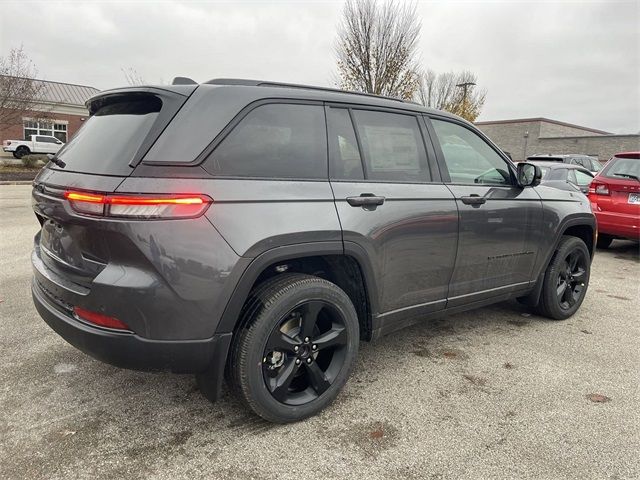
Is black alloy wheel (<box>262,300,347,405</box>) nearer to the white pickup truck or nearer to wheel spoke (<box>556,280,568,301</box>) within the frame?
wheel spoke (<box>556,280,568,301</box>)

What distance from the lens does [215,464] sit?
222 centimetres

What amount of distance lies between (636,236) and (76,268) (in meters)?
7.82

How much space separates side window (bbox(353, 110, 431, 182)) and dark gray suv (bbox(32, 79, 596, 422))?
1 cm

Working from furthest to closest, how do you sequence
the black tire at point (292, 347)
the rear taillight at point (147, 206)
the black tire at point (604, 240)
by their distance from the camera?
1. the black tire at point (604, 240)
2. the black tire at point (292, 347)
3. the rear taillight at point (147, 206)

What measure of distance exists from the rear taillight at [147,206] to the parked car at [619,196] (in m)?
7.33

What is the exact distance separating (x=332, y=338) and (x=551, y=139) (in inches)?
1457

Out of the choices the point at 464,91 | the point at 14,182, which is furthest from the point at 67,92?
the point at 464,91

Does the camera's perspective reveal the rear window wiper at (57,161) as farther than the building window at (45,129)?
No

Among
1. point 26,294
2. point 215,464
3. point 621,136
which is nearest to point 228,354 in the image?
point 215,464

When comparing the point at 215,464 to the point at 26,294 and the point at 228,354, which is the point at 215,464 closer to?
the point at 228,354

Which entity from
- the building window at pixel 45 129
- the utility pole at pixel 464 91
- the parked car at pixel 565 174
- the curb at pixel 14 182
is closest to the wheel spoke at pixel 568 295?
the parked car at pixel 565 174

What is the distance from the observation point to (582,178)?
931 centimetres

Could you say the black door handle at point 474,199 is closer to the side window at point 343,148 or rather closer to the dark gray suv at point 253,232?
the dark gray suv at point 253,232

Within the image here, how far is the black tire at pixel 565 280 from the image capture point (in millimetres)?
4254
